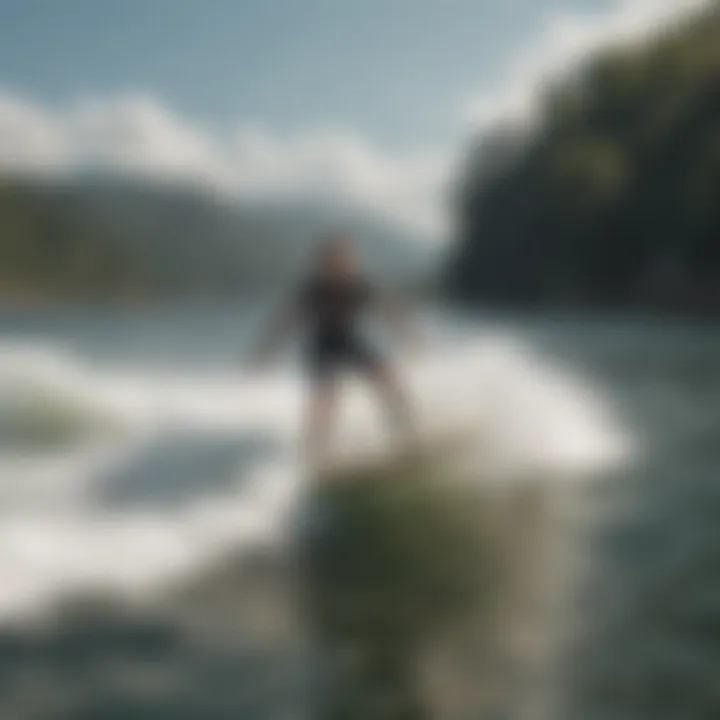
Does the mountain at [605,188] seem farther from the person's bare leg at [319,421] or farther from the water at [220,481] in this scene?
the person's bare leg at [319,421]

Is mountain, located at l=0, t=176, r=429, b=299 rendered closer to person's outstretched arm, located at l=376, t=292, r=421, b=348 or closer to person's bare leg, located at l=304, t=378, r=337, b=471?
person's outstretched arm, located at l=376, t=292, r=421, b=348

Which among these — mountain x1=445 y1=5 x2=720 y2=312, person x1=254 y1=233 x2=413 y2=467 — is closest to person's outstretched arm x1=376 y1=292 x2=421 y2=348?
person x1=254 y1=233 x2=413 y2=467

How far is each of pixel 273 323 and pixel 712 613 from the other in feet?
3.52

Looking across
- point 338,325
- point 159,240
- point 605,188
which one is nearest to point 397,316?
point 338,325

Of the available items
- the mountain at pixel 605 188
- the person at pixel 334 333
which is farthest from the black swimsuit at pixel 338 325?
the mountain at pixel 605 188

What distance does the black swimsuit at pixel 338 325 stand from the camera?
2133 millimetres

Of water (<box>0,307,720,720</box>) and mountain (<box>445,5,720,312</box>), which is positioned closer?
water (<box>0,307,720,720</box>)

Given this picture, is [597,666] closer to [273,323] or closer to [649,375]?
[273,323]

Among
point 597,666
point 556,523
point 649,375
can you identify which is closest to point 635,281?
point 649,375

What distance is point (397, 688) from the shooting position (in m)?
1.92

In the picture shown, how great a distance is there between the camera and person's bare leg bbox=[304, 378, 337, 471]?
2.13 metres

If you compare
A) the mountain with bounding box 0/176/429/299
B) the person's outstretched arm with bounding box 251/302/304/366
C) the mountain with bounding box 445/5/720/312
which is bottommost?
the person's outstretched arm with bounding box 251/302/304/366

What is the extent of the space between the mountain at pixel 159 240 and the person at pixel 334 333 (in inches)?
1.6

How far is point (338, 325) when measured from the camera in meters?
2.15
